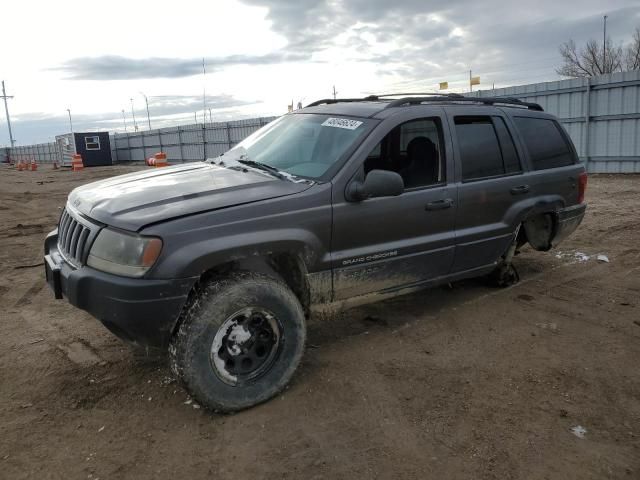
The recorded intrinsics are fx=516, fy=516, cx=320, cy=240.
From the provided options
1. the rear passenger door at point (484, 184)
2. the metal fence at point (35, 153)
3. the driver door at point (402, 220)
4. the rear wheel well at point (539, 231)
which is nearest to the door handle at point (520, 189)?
the rear passenger door at point (484, 184)

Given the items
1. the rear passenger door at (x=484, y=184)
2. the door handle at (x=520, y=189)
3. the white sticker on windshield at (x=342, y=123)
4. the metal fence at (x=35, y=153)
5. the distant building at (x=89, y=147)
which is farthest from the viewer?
the metal fence at (x=35, y=153)

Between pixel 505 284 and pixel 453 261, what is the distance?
1.36 meters

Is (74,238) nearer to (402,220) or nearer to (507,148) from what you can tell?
(402,220)

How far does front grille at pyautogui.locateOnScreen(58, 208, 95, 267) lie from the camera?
3.06 m

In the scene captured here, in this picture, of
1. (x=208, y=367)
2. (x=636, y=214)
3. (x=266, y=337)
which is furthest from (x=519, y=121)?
(x=636, y=214)

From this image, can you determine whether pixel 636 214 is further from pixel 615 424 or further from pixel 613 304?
pixel 615 424

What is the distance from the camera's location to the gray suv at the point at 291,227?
2865mm

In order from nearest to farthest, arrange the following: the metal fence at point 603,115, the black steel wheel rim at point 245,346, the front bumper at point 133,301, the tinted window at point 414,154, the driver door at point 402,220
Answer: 1. the front bumper at point 133,301
2. the black steel wheel rim at point 245,346
3. the driver door at point 402,220
4. the tinted window at point 414,154
5. the metal fence at point 603,115

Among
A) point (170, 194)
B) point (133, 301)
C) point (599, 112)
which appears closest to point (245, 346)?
point (133, 301)

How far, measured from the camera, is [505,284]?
5285 mm

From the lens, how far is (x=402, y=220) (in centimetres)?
376

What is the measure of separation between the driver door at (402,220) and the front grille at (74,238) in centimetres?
153

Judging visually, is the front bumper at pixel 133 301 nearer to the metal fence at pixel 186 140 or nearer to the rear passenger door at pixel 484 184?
the rear passenger door at pixel 484 184

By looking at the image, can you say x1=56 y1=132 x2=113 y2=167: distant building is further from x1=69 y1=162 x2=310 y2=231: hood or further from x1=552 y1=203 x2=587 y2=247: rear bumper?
x1=552 y1=203 x2=587 y2=247: rear bumper
